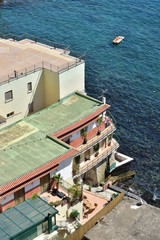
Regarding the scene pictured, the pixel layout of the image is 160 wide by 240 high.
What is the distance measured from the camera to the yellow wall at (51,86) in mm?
68438

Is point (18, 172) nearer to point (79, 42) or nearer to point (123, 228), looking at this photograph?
point (123, 228)

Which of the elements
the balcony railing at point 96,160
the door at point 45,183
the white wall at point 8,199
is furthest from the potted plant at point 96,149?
the white wall at point 8,199

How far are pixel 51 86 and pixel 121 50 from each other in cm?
6066

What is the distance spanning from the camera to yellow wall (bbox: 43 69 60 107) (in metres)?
68.4

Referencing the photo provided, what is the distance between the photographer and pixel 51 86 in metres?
69.6

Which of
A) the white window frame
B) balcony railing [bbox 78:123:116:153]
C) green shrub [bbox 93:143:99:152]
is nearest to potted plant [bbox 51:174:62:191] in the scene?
balcony railing [bbox 78:123:116:153]

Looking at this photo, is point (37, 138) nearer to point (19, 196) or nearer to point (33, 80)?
point (19, 196)

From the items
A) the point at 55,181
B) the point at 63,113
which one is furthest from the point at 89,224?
the point at 63,113

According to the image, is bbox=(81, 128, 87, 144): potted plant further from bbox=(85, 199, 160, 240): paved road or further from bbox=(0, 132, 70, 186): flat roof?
bbox=(85, 199, 160, 240): paved road

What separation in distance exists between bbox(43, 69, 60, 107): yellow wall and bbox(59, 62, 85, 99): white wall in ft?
2.33

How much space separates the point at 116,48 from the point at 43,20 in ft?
92.2

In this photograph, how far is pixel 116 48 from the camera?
12731 centimetres

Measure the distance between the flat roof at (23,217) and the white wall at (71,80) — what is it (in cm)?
2378

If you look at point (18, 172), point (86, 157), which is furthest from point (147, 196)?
point (18, 172)
